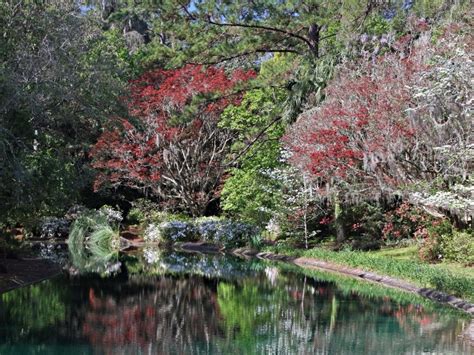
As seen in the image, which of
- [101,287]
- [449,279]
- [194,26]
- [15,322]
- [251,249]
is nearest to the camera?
[15,322]

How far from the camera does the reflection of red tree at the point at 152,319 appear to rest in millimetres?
10266

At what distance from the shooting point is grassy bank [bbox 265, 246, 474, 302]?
14184 millimetres

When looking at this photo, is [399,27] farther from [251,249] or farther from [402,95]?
[251,249]

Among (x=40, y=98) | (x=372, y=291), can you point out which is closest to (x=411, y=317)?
(x=372, y=291)

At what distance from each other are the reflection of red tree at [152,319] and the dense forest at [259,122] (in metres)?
2.87

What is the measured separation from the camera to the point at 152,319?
1240 cm

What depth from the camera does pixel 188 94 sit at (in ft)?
97.9

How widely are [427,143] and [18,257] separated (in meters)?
12.6

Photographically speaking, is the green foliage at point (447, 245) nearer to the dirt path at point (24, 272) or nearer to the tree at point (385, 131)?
the tree at point (385, 131)

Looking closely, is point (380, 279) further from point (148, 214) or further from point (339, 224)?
point (148, 214)

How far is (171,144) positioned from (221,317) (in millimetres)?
19039

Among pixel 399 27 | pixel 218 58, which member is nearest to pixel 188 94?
pixel 218 58

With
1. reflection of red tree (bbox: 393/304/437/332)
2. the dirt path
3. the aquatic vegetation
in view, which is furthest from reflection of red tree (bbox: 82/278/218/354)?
the aquatic vegetation

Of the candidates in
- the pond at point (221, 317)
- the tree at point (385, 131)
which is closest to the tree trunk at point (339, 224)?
the tree at point (385, 131)
